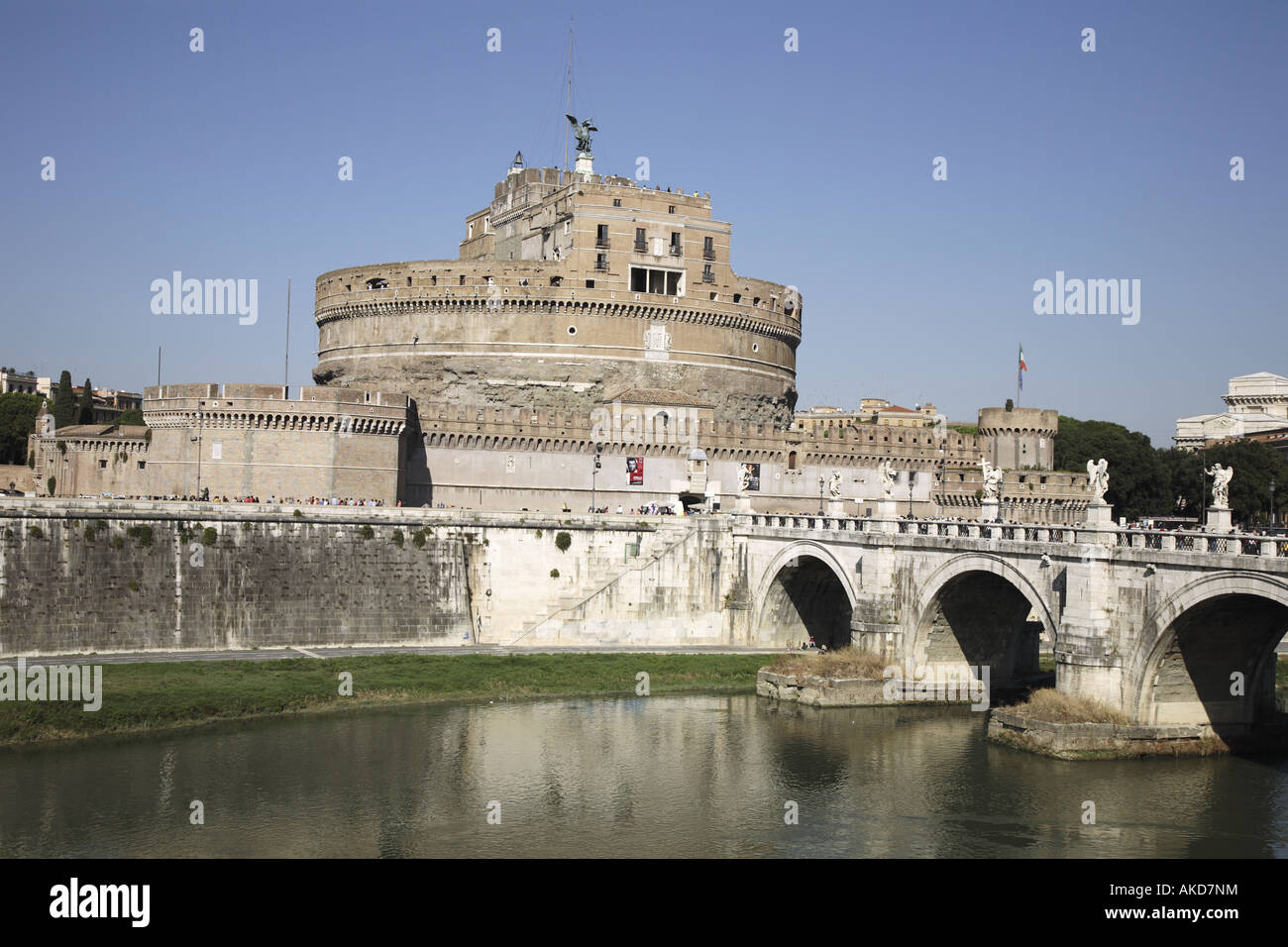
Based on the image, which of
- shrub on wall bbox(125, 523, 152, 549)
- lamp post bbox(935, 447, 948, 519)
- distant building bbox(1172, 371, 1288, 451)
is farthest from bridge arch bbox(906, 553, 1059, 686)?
distant building bbox(1172, 371, 1288, 451)

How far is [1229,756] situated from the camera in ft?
107

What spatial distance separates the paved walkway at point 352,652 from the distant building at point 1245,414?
87.6 m

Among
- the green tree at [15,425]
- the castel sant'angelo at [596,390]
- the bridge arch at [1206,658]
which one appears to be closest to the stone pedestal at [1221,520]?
the bridge arch at [1206,658]

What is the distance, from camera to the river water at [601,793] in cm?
2636

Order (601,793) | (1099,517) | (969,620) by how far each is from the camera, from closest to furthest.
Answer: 1. (601,793)
2. (1099,517)
3. (969,620)

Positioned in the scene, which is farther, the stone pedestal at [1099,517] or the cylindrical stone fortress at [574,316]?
the cylindrical stone fortress at [574,316]

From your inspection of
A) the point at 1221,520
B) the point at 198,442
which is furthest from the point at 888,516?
the point at 198,442

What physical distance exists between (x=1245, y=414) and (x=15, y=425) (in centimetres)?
10324

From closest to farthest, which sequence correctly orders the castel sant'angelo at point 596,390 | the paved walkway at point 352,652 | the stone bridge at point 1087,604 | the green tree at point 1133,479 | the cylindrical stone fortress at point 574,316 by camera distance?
the stone bridge at point 1087,604
the paved walkway at point 352,652
the castel sant'angelo at point 596,390
the cylindrical stone fortress at point 574,316
the green tree at point 1133,479

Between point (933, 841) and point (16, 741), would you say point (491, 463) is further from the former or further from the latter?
point (933, 841)

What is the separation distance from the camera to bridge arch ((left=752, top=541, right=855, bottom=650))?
48562 millimetres

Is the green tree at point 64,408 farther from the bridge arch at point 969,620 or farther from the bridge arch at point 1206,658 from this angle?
the bridge arch at point 1206,658

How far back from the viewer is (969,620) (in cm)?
4134

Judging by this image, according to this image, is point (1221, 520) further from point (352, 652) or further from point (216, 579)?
point (216, 579)
